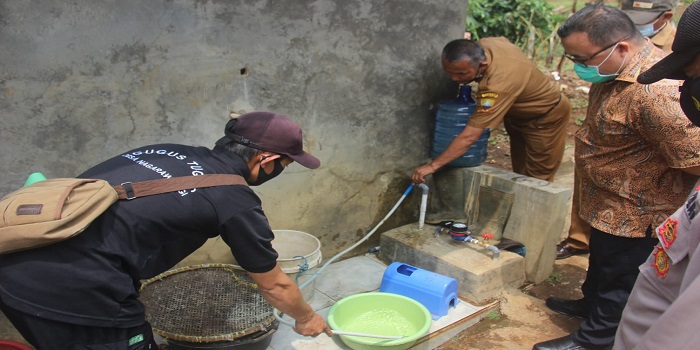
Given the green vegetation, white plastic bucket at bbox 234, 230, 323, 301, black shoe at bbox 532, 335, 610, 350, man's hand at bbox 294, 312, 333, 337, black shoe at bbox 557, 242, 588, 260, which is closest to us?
man's hand at bbox 294, 312, 333, 337

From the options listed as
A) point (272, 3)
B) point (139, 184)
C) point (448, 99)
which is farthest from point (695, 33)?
point (448, 99)

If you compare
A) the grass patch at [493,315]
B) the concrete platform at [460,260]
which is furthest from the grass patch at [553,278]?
the grass patch at [493,315]

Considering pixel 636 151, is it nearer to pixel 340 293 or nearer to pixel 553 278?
pixel 553 278

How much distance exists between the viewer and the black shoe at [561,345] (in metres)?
3.51

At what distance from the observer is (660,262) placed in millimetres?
1743

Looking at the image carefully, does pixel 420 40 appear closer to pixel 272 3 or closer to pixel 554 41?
pixel 272 3

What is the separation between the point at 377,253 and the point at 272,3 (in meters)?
2.41

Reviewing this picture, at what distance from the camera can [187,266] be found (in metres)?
3.80

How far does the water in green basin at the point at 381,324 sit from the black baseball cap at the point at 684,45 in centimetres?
221

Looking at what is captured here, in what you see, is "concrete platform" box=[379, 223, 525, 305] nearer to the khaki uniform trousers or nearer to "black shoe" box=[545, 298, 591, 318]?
"black shoe" box=[545, 298, 591, 318]

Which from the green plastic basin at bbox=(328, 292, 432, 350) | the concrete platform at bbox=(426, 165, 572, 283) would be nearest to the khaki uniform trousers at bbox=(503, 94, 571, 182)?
the concrete platform at bbox=(426, 165, 572, 283)

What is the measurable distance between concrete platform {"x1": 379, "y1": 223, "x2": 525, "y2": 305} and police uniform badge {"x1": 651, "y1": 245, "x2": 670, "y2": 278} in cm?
231

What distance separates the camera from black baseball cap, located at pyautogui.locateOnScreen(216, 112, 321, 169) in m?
2.46

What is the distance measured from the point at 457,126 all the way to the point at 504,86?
0.57m
